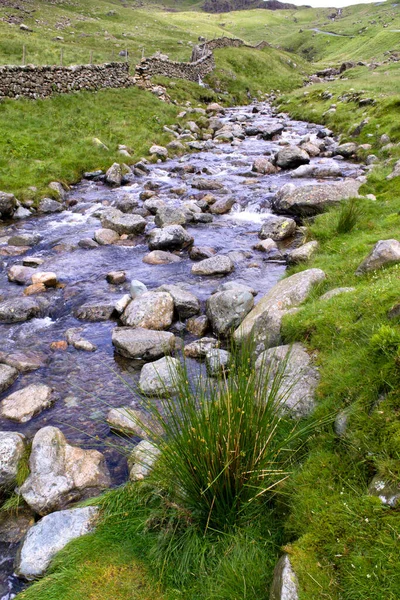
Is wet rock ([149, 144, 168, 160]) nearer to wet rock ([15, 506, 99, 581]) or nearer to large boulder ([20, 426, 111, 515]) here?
large boulder ([20, 426, 111, 515])

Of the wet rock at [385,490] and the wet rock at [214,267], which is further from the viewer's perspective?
the wet rock at [214,267]

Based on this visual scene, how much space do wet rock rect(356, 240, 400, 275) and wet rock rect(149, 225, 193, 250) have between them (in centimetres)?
665

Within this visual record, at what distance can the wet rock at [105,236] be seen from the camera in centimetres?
1364

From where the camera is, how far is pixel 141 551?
4.23 metres

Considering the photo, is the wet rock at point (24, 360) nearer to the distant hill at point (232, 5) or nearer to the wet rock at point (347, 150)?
the wet rock at point (347, 150)

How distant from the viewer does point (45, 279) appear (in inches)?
431

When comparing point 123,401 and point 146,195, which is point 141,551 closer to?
point 123,401

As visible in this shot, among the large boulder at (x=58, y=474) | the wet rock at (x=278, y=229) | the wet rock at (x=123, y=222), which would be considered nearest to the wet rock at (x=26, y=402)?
the large boulder at (x=58, y=474)

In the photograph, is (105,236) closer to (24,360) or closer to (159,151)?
(24,360)

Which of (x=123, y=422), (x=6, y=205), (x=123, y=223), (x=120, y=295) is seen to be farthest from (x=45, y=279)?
(x=123, y=422)

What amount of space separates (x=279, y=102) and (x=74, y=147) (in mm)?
27966

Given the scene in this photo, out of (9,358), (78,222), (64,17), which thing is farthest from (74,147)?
(64,17)

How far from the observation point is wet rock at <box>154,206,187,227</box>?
48.1ft

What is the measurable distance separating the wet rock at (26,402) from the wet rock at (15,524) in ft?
5.59
